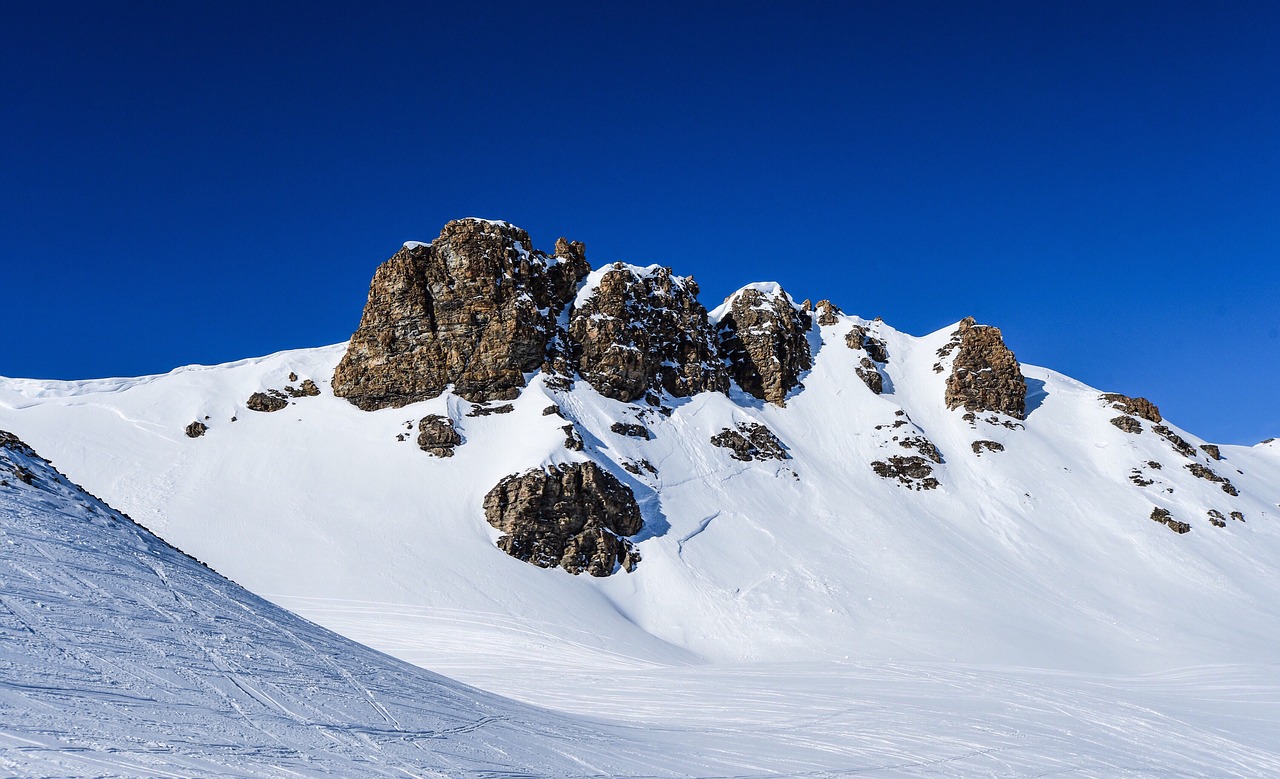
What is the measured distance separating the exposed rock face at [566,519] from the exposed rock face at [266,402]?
1717cm

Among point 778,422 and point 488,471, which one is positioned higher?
point 778,422

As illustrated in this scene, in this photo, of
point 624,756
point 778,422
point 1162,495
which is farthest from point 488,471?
point 1162,495

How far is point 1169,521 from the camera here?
4531 cm

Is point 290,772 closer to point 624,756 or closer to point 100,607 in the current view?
point 100,607

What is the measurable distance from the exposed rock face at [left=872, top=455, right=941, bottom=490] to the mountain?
0.69 ft

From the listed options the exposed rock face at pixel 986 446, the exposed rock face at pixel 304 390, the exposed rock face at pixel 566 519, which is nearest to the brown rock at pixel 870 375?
the exposed rock face at pixel 986 446

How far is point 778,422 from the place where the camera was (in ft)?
175

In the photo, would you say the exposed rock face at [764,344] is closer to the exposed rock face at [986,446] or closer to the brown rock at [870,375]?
the brown rock at [870,375]

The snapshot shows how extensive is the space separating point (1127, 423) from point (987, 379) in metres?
10.7

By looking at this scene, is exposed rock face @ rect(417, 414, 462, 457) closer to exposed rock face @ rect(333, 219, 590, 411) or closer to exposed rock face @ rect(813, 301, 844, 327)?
exposed rock face @ rect(333, 219, 590, 411)

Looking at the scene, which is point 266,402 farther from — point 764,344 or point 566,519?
point 764,344

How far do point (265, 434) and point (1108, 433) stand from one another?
197 ft

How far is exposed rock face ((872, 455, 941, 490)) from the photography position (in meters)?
47.6

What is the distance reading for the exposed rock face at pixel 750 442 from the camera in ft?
153
